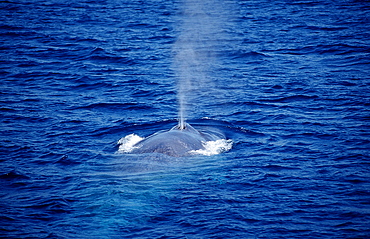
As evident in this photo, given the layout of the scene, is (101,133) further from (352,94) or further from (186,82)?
(352,94)

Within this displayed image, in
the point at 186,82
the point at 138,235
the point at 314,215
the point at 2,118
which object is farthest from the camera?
the point at 186,82

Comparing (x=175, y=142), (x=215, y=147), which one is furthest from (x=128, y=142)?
(x=215, y=147)

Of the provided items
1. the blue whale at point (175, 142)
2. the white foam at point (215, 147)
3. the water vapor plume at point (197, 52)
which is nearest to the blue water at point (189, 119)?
the water vapor plume at point (197, 52)

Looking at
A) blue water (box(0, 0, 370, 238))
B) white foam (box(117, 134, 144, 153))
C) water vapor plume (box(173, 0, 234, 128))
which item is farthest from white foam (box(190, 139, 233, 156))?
white foam (box(117, 134, 144, 153))

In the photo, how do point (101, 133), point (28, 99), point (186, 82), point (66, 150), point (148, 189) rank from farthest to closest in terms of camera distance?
point (186, 82) → point (28, 99) → point (101, 133) → point (66, 150) → point (148, 189)

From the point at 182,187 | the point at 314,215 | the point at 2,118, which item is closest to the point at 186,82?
the point at 2,118

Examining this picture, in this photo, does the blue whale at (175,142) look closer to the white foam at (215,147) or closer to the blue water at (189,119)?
the white foam at (215,147)
